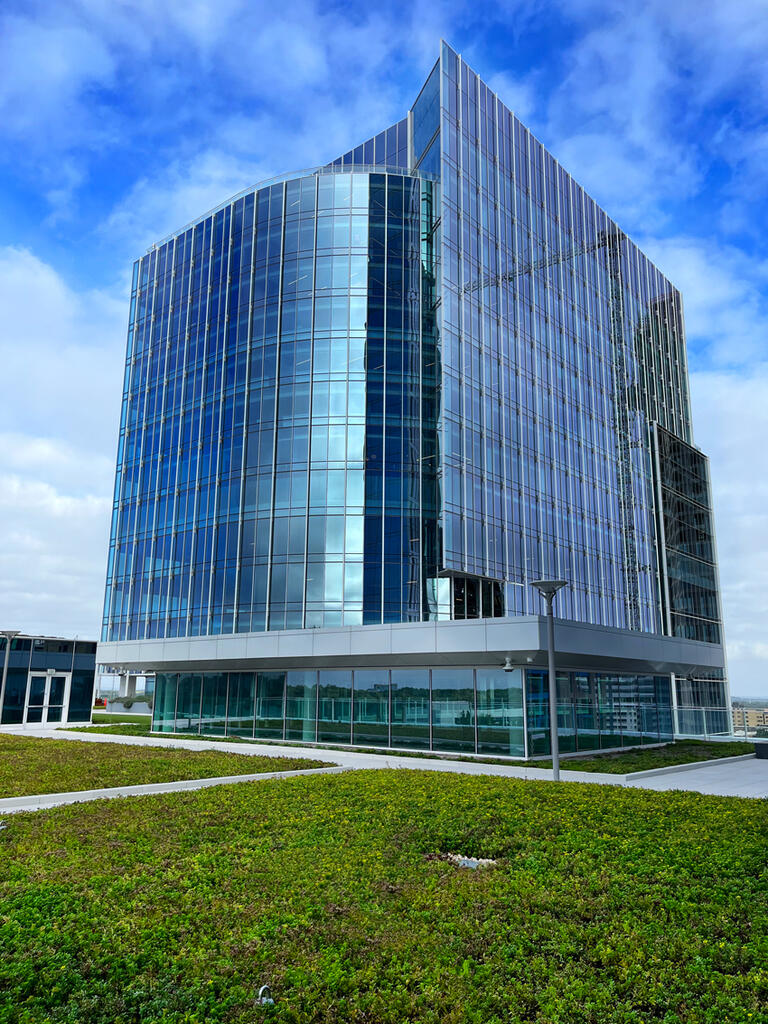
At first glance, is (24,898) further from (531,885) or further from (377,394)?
(377,394)

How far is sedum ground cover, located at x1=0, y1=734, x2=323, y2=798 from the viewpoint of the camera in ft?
60.5

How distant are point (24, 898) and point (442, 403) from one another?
3485 cm

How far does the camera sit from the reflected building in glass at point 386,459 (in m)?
34.3

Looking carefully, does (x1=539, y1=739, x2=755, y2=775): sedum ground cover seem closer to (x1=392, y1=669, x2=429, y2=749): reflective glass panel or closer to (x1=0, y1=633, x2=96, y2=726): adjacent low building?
(x1=392, y1=669, x2=429, y2=749): reflective glass panel

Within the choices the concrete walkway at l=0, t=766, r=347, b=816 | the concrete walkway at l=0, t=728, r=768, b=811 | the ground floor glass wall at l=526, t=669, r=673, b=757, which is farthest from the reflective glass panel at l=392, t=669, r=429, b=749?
the concrete walkway at l=0, t=766, r=347, b=816

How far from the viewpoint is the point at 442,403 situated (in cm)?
4141

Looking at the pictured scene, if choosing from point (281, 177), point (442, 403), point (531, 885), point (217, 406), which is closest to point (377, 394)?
point (442, 403)

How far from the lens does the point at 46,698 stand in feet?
154

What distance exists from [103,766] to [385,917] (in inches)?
619

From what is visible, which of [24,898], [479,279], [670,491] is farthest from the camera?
[670,491]

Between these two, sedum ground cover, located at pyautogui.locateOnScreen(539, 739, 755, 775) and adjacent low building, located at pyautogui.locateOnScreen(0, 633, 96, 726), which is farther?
adjacent low building, located at pyautogui.locateOnScreen(0, 633, 96, 726)

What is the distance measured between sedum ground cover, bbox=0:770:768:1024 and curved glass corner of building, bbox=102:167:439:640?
2727 centimetres

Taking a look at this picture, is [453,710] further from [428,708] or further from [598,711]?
[598,711]

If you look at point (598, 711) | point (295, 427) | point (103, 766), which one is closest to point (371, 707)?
point (598, 711)
